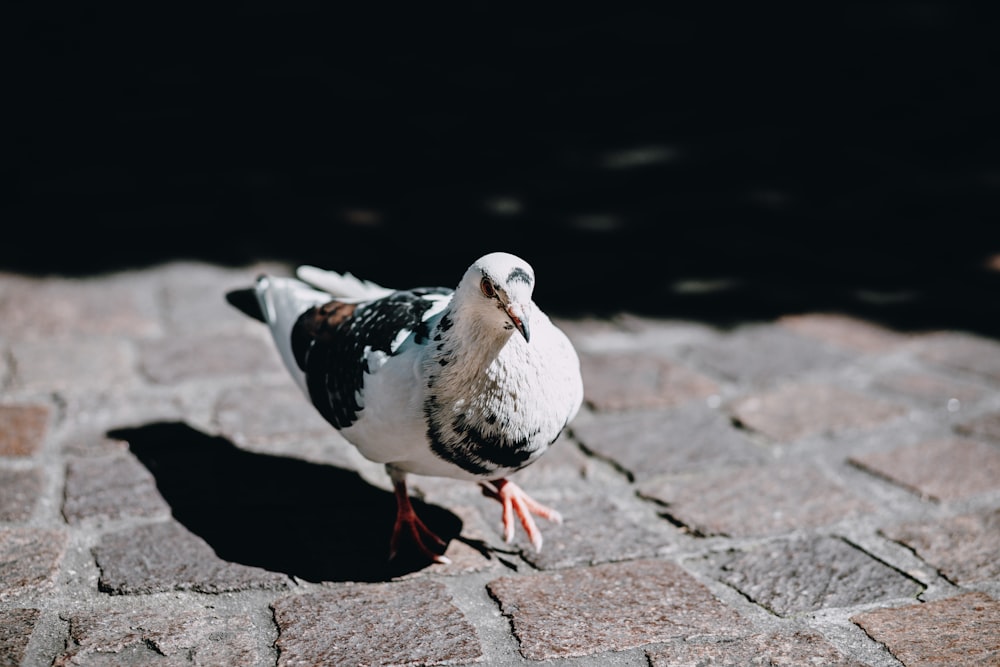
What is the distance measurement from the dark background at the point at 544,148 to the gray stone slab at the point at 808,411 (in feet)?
2.73

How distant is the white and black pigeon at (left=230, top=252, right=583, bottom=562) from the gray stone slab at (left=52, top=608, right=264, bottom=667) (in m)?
0.51

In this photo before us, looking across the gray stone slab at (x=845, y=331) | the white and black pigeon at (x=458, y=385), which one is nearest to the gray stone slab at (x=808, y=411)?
the gray stone slab at (x=845, y=331)

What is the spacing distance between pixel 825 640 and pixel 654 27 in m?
5.96

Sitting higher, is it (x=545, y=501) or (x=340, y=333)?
(x=340, y=333)

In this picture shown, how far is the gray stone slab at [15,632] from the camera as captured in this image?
7.17ft

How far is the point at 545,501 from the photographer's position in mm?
3020

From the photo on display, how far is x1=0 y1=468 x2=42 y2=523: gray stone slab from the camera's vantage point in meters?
2.78

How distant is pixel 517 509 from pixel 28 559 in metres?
1.25

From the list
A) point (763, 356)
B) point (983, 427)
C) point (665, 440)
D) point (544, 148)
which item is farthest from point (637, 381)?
point (544, 148)

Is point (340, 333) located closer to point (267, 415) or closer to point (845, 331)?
point (267, 415)

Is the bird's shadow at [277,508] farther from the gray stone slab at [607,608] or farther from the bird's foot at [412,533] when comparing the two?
the gray stone slab at [607,608]

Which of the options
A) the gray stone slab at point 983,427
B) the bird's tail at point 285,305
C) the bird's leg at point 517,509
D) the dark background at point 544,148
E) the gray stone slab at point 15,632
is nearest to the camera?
the gray stone slab at point 15,632

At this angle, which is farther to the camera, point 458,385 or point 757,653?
point 458,385

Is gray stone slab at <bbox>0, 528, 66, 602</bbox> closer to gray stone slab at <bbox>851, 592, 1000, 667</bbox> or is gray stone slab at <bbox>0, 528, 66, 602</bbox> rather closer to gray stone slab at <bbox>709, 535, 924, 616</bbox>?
gray stone slab at <bbox>709, 535, 924, 616</bbox>
